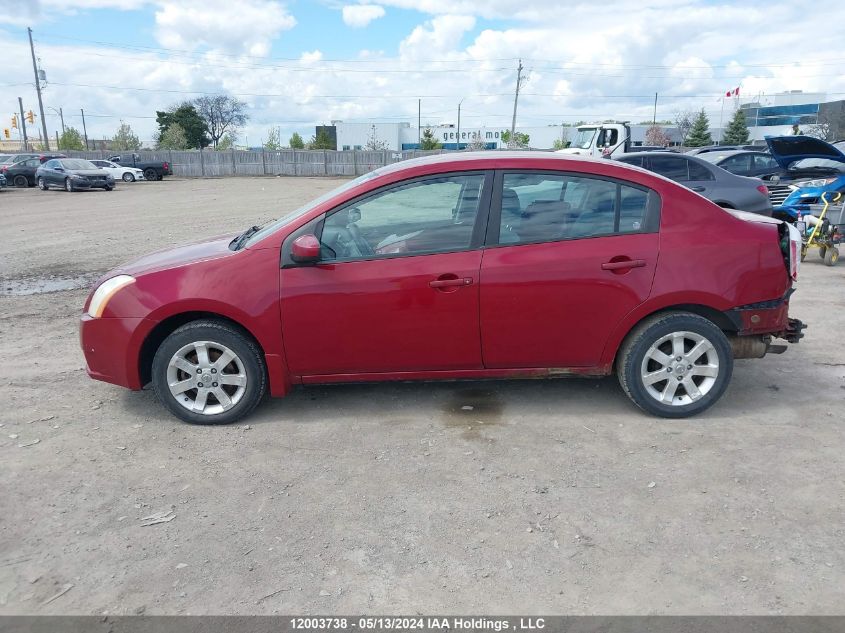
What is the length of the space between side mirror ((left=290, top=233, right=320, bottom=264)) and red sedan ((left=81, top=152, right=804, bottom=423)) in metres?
0.02

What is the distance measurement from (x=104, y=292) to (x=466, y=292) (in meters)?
2.39

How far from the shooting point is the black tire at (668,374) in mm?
4289

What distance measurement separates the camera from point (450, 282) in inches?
163

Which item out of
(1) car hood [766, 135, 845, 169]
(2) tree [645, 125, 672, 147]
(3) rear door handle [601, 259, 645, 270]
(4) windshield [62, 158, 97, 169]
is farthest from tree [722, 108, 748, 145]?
(3) rear door handle [601, 259, 645, 270]

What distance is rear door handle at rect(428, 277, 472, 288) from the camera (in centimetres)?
415

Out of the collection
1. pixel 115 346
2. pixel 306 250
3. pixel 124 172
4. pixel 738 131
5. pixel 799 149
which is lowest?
pixel 115 346

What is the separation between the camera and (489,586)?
2.81 m

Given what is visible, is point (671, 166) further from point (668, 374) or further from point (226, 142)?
point (226, 142)

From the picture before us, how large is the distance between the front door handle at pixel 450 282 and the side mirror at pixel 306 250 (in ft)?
2.43

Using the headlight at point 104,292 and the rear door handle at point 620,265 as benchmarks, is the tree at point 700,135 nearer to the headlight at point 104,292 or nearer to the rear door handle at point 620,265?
the rear door handle at point 620,265

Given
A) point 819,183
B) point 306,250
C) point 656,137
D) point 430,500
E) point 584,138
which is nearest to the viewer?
point 430,500

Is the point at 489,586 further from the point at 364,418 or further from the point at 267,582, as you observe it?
the point at 364,418

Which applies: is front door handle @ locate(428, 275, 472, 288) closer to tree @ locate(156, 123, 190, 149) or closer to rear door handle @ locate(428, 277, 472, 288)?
rear door handle @ locate(428, 277, 472, 288)

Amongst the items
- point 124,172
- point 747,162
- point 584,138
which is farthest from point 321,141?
point 747,162
